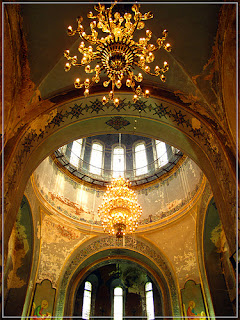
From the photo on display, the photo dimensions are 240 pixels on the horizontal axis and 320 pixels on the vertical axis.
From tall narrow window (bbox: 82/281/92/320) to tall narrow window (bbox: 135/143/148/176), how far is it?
19.9 ft

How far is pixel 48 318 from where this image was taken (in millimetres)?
9898

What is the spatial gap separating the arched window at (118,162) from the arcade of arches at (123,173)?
11cm

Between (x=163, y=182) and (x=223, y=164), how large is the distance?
6671 millimetres

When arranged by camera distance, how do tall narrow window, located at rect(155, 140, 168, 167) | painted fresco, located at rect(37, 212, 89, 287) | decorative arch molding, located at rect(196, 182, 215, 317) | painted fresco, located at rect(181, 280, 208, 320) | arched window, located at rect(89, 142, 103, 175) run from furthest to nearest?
arched window, located at rect(89, 142, 103, 175) < tall narrow window, located at rect(155, 140, 168, 167) < painted fresco, located at rect(37, 212, 89, 287) < painted fresco, located at rect(181, 280, 208, 320) < decorative arch molding, located at rect(196, 182, 215, 317)

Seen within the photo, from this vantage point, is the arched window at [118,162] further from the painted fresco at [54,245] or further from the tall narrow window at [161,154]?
the painted fresco at [54,245]

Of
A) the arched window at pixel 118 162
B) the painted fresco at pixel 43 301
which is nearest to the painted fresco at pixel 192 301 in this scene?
the painted fresco at pixel 43 301

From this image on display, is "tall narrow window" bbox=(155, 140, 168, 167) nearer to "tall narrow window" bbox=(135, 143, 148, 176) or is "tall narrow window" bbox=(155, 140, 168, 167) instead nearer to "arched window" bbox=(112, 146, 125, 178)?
"tall narrow window" bbox=(135, 143, 148, 176)

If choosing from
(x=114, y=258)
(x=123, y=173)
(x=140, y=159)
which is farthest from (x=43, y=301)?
(x=140, y=159)

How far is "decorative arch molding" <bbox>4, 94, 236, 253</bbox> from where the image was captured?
228 inches

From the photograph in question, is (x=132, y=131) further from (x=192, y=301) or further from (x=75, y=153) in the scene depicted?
(x=192, y=301)

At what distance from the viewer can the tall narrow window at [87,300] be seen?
41.3ft

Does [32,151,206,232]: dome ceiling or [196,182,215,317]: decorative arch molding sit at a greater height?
[32,151,206,232]: dome ceiling

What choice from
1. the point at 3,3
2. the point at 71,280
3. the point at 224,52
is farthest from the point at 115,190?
the point at 3,3

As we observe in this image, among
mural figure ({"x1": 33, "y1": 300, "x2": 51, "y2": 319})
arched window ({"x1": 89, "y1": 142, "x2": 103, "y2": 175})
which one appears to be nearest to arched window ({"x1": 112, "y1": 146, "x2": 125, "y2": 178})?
arched window ({"x1": 89, "y1": 142, "x2": 103, "y2": 175})
